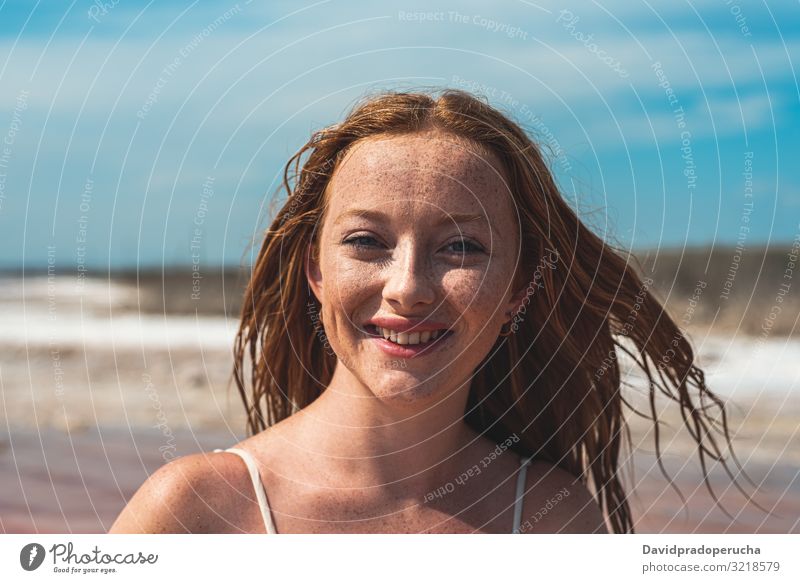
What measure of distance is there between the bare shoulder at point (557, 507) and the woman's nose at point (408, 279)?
125 cm

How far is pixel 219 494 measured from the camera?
4.39 m

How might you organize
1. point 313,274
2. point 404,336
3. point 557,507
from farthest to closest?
point 557,507
point 313,274
point 404,336

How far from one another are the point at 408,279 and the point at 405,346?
30 cm

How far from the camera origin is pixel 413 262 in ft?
13.8

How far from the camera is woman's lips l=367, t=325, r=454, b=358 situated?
4.31 meters

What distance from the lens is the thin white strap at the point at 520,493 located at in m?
4.82

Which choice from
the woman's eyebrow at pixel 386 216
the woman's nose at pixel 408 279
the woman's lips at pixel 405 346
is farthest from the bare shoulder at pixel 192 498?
the woman's eyebrow at pixel 386 216

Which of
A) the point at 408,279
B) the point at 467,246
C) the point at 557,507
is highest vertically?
the point at 467,246

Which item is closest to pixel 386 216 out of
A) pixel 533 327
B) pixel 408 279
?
pixel 408 279

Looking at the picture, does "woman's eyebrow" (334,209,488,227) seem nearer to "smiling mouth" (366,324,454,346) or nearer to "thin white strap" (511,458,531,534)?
"smiling mouth" (366,324,454,346)

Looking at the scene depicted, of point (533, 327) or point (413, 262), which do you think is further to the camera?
point (533, 327)

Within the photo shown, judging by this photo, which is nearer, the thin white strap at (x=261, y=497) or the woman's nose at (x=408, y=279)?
the woman's nose at (x=408, y=279)

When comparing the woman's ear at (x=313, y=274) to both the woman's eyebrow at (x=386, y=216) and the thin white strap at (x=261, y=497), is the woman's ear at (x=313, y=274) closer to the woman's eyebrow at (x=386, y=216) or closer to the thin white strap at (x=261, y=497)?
the woman's eyebrow at (x=386, y=216)

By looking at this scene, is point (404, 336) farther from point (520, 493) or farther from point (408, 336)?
point (520, 493)
